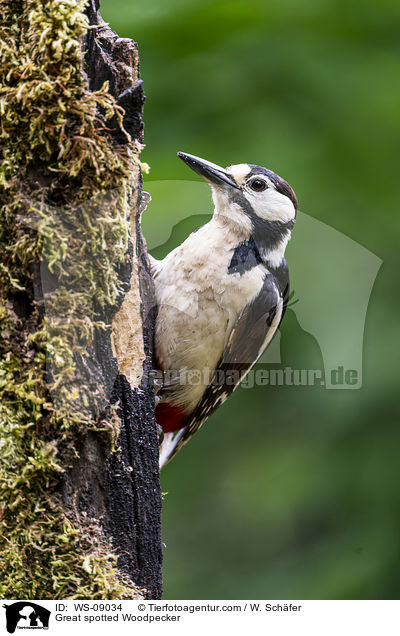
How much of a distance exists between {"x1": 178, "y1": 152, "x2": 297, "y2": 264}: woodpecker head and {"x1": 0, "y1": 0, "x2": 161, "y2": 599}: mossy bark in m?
0.92

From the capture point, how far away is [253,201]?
8.14 ft

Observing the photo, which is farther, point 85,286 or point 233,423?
point 233,423

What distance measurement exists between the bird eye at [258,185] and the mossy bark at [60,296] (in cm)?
99

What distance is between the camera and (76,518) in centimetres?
147

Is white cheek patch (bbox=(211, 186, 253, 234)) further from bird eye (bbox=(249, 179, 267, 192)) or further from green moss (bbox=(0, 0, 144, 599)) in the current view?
green moss (bbox=(0, 0, 144, 599))

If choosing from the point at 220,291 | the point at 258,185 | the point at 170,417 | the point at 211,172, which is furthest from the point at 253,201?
the point at 170,417

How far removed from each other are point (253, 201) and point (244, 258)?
0.73 ft

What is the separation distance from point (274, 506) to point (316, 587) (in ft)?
1.24

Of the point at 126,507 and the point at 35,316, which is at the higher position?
the point at 35,316

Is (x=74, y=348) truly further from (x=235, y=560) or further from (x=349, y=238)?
(x=235, y=560)

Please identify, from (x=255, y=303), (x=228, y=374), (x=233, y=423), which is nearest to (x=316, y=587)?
(x=233, y=423)

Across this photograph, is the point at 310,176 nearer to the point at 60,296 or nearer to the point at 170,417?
the point at 170,417

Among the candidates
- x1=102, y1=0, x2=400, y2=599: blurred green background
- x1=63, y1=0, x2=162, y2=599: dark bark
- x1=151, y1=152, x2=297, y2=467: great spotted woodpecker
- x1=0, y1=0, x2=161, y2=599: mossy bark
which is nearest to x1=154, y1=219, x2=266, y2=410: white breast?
x1=151, y1=152, x2=297, y2=467: great spotted woodpecker

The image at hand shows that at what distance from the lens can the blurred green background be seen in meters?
2.87
